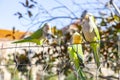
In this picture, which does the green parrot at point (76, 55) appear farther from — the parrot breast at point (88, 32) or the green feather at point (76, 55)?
the parrot breast at point (88, 32)

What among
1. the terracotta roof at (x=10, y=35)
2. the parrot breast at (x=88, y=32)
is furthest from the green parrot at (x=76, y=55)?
the terracotta roof at (x=10, y=35)

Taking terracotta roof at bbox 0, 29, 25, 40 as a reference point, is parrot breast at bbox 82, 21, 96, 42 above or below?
below

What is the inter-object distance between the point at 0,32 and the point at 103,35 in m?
1.55

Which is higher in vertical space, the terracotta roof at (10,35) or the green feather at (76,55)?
the terracotta roof at (10,35)

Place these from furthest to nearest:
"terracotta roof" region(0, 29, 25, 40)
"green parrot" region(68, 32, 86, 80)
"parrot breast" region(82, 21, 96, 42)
→ "terracotta roof" region(0, 29, 25, 40)
"parrot breast" region(82, 21, 96, 42)
"green parrot" region(68, 32, 86, 80)

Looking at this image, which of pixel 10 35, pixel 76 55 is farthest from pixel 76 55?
pixel 10 35

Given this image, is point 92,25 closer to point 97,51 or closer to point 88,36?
point 88,36

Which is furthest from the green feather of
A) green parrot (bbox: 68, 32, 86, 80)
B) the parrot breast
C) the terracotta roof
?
the terracotta roof

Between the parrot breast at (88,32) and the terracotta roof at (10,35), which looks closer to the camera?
the parrot breast at (88,32)

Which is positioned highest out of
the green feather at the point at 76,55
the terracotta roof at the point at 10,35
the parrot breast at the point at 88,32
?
the terracotta roof at the point at 10,35

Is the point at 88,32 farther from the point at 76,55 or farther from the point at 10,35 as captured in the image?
the point at 10,35

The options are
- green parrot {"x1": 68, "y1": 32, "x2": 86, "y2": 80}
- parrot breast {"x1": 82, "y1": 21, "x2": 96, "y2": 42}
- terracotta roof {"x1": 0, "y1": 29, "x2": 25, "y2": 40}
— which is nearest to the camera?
green parrot {"x1": 68, "y1": 32, "x2": 86, "y2": 80}

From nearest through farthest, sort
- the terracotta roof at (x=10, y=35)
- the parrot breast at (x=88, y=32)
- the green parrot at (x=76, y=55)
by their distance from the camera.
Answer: the green parrot at (x=76, y=55)
the parrot breast at (x=88, y=32)
the terracotta roof at (x=10, y=35)

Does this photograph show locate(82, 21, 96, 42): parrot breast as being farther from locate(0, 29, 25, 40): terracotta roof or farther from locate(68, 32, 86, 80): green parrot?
locate(0, 29, 25, 40): terracotta roof
